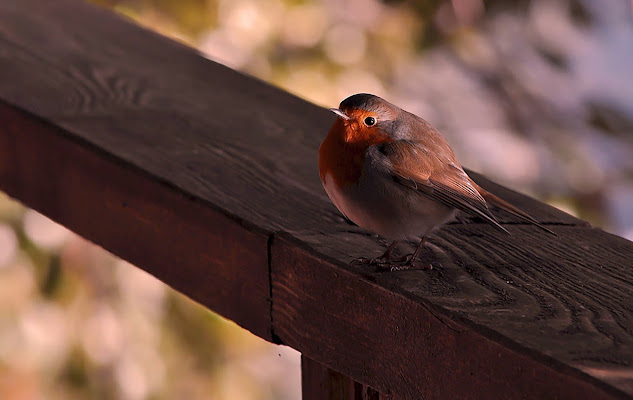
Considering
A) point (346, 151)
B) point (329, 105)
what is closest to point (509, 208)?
point (346, 151)

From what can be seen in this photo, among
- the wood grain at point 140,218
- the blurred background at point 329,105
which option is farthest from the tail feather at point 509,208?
the blurred background at point 329,105

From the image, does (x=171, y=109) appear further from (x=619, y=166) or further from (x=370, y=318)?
(x=619, y=166)

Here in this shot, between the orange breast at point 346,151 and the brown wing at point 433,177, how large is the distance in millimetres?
30

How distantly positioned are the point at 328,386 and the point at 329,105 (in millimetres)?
2096

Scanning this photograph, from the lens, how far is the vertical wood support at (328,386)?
120 cm

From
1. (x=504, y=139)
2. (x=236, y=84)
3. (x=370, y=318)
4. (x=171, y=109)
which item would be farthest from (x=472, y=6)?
(x=370, y=318)

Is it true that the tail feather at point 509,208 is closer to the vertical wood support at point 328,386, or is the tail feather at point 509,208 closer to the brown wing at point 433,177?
the brown wing at point 433,177

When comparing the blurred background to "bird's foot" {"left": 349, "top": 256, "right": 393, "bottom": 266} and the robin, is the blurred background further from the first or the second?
"bird's foot" {"left": 349, "top": 256, "right": 393, "bottom": 266}

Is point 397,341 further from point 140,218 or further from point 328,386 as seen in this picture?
point 140,218

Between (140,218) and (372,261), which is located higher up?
(140,218)

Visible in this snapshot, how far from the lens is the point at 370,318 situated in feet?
3.48

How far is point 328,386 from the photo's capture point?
1.23 m

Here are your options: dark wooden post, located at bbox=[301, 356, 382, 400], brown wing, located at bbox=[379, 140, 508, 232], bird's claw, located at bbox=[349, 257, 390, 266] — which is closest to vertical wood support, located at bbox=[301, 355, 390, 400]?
dark wooden post, located at bbox=[301, 356, 382, 400]

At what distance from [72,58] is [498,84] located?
6.36ft
